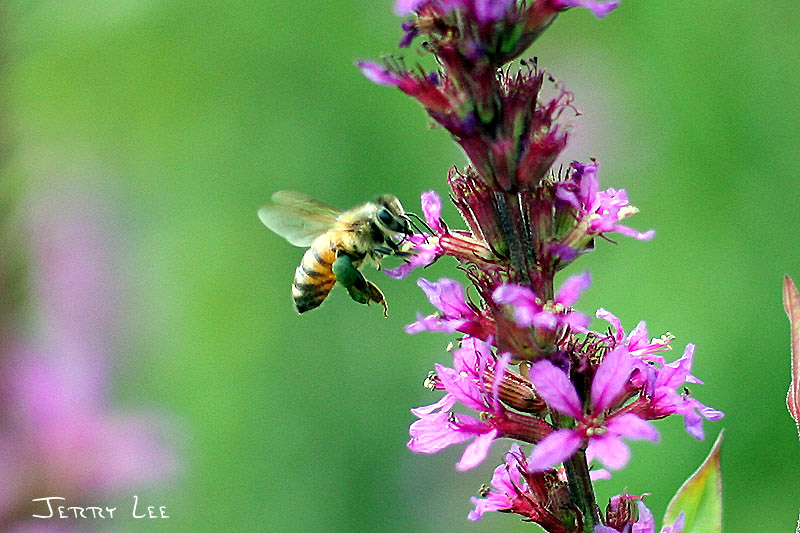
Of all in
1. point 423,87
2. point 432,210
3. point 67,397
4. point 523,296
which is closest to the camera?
point 523,296

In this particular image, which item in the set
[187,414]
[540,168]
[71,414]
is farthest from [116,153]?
[540,168]

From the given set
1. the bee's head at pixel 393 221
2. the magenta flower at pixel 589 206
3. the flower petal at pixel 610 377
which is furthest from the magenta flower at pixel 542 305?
the bee's head at pixel 393 221

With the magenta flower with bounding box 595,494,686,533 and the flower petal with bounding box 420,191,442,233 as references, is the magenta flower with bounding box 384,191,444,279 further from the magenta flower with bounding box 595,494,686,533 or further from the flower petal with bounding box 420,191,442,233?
the magenta flower with bounding box 595,494,686,533

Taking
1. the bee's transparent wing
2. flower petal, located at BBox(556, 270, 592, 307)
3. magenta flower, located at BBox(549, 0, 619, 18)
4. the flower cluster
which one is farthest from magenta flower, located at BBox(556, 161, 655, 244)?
the bee's transparent wing

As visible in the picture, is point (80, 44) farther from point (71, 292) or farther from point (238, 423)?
point (71, 292)

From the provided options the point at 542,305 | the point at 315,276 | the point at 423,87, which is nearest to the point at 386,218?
the point at 315,276

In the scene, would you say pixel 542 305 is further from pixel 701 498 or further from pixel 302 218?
pixel 302 218

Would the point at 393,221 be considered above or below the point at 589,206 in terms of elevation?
above
